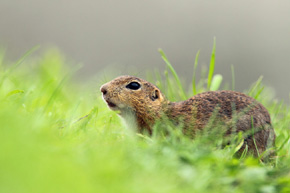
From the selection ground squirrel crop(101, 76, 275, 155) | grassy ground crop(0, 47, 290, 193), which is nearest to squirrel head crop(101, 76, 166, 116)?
ground squirrel crop(101, 76, 275, 155)

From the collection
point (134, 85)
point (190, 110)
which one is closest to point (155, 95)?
point (134, 85)

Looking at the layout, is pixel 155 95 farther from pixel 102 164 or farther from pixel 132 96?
pixel 102 164

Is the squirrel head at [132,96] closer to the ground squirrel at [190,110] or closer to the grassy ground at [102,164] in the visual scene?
the ground squirrel at [190,110]

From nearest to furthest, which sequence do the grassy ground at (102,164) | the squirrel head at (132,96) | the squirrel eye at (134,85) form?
the grassy ground at (102,164)
the squirrel head at (132,96)
the squirrel eye at (134,85)

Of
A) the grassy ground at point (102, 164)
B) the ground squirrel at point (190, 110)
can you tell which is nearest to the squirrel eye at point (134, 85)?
the ground squirrel at point (190, 110)

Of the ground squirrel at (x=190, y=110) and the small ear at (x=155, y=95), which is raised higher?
the small ear at (x=155, y=95)

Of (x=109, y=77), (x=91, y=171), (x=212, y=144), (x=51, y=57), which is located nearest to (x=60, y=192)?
(x=91, y=171)

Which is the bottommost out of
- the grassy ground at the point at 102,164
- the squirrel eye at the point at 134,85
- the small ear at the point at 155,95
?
the grassy ground at the point at 102,164

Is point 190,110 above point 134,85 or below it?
below
